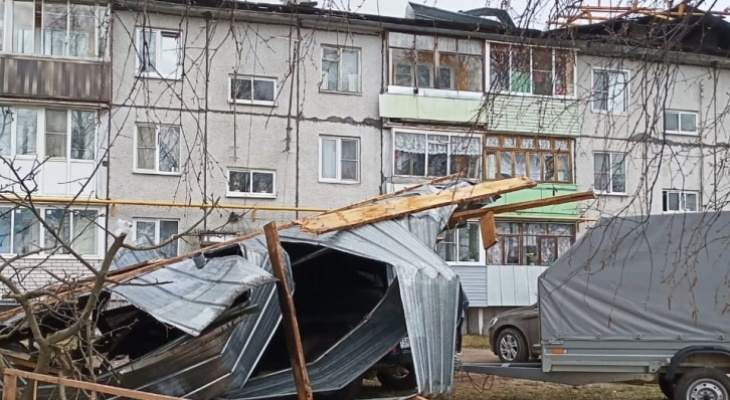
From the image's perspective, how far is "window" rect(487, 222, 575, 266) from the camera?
85.6 ft

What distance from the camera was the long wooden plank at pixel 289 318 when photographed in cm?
744

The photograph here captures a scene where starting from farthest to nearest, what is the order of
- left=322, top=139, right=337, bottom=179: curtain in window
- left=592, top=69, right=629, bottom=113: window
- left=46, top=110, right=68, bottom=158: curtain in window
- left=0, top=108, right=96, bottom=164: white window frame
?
1. left=322, top=139, right=337, bottom=179: curtain in window
2. left=46, top=110, right=68, bottom=158: curtain in window
3. left=0, top=108, right=96, bottom=164: white window frame
4. left=592, top=69, right=629, bottom=113: window

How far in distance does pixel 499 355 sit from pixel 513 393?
2378mm

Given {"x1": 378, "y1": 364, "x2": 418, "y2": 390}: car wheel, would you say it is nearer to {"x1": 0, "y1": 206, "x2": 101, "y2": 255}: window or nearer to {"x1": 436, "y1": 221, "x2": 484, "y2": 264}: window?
{"x1": 0, "y1": 206, "x2": 101, "y2": 255}: window

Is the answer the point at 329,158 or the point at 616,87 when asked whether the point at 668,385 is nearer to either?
the point at 616,87

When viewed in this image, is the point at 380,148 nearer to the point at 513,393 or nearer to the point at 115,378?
the point at 513,393

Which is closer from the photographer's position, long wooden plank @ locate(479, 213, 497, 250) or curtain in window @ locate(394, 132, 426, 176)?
long wooden plank @ locate(479, 213, 497, 250)

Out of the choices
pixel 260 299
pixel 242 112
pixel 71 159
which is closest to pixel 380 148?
pixel 242 112

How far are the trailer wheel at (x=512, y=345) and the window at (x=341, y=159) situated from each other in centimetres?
1130

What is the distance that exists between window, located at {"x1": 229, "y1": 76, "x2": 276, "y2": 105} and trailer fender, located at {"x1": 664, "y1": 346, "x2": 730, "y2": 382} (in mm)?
16239

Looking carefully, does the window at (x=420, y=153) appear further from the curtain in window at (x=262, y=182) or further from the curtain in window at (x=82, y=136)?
the curtain in window at (x=82, y=136)

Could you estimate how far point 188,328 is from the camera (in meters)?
6.50

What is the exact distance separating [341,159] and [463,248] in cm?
499

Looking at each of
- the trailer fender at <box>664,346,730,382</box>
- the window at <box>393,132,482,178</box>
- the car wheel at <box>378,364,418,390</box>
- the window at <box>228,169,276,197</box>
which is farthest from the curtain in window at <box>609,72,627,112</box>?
the window at <box>393,132,482,178</box>
